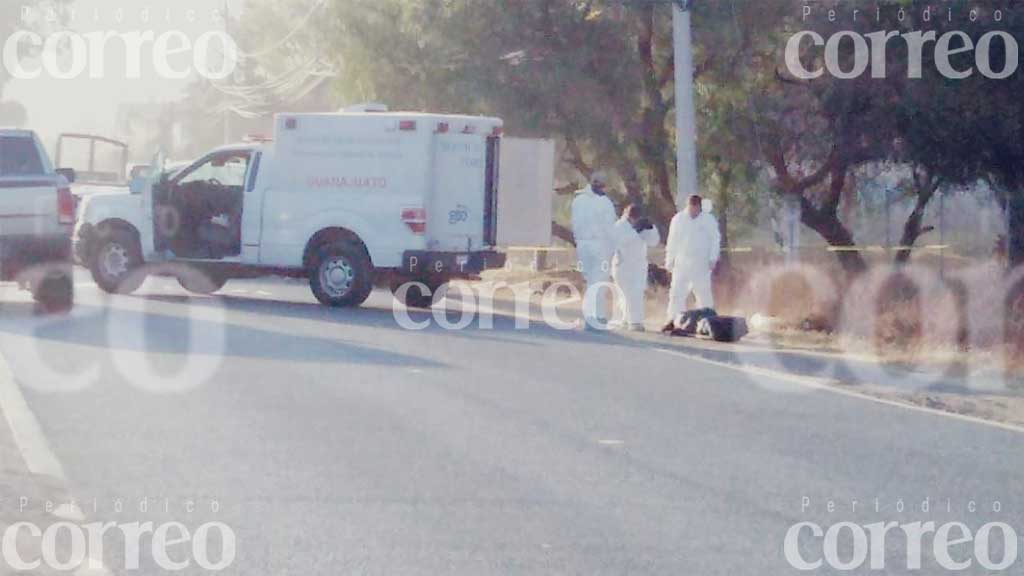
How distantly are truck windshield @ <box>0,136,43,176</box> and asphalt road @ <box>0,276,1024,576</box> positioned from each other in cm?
293

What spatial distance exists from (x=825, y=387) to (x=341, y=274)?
8702 mm

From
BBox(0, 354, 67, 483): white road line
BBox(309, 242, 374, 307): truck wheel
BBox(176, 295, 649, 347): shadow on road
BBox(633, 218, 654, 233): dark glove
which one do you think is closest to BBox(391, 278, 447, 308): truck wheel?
→ BBox(176, 295, 649, 347): shadow on road

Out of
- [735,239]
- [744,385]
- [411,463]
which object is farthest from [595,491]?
[735,239]

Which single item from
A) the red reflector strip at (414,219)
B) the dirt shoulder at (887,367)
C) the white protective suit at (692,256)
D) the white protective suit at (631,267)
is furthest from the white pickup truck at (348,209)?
the dirt shoulder at (887,367)

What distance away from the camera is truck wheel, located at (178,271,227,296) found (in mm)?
23797

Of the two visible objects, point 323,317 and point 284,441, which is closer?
point 284,441

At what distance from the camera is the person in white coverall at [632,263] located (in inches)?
839

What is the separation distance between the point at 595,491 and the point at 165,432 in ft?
11.0

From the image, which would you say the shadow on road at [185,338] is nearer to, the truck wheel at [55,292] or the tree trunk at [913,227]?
the truck wheel at [55,292]

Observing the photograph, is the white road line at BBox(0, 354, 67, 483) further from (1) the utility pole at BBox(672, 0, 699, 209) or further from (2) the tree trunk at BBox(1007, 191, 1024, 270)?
(2) the tree trunk at BBox(1007, 191, 1024, 270)

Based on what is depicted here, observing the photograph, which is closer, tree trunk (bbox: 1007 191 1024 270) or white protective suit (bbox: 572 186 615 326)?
white protective suit (bbox: 572 186 615 326)

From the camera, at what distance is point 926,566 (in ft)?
26.6

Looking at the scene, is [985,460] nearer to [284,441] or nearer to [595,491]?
[595,491]

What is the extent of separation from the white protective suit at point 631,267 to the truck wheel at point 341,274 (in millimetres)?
3272
